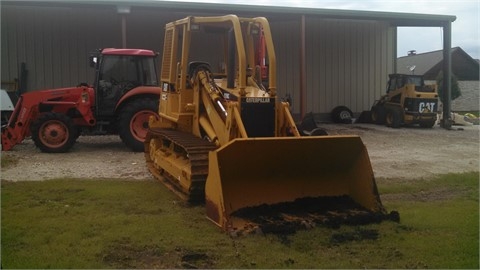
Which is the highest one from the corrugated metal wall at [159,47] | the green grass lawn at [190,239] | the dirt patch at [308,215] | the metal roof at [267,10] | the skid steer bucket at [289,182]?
the metal roof at [267,10]

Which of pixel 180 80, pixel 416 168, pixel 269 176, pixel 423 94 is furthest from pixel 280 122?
pixel 423 94

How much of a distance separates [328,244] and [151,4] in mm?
12470

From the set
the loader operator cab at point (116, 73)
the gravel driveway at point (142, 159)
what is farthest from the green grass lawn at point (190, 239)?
the loader operator cab at point (116, 73)

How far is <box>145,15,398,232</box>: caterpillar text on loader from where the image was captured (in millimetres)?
5898

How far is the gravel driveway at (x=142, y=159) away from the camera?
31.6ft

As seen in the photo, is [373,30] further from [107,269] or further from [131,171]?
[107,269]

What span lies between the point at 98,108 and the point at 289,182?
7.23 m

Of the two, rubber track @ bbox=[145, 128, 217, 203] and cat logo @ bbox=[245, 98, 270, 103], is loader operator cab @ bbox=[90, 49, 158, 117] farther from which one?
cat logo @ bbox=[245, 98, 270, 103]

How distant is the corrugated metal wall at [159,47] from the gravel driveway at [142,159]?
191 inches

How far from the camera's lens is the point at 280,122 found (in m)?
6.99

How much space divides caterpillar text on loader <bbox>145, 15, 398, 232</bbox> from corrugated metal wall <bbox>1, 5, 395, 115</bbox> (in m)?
9.22

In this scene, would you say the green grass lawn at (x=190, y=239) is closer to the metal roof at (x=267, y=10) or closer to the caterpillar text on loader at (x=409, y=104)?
the metal roof at (x=267, y=10)

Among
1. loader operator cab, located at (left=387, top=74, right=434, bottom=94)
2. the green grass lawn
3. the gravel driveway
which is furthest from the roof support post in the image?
the green grass lawn

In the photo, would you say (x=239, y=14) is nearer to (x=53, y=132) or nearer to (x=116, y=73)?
(x=116, y=73)
